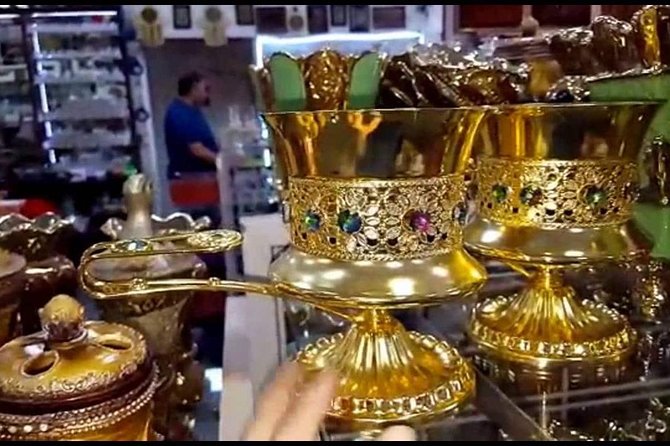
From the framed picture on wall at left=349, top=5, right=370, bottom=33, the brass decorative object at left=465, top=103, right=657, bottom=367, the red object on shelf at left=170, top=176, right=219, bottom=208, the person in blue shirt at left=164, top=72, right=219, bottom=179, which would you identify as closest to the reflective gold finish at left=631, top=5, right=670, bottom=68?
the brass decorative object at left=465, top=103, right=657, bottom=367

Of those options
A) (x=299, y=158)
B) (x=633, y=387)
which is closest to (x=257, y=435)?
(x=299, y=158)

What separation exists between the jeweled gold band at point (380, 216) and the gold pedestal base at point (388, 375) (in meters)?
0.05

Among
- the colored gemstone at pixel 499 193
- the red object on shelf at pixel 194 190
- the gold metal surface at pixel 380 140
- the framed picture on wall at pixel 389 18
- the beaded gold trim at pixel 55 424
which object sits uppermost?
the framed picture on wall at pixel 389 18

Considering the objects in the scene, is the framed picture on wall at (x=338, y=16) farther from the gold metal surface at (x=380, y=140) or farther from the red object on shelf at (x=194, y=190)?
the gold metal surface at (x=380, y=140)

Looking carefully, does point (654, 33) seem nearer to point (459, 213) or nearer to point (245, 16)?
point (459, 213)

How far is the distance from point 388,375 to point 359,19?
234cm

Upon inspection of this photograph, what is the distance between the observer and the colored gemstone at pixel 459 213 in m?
0.45

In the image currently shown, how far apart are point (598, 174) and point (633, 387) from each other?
0.14 meters

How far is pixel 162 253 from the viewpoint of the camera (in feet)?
1.40

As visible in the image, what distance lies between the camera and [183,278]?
1.70 feet

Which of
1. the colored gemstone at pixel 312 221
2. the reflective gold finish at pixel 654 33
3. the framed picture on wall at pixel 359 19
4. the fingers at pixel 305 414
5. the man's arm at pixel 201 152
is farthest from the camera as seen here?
the framed picture on wall at pixel 359 19

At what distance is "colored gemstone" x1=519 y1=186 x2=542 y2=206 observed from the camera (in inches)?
19.9

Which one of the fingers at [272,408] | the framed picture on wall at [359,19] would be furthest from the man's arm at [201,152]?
the fingers at [272,408]

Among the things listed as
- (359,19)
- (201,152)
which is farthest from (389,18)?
(201,152)
